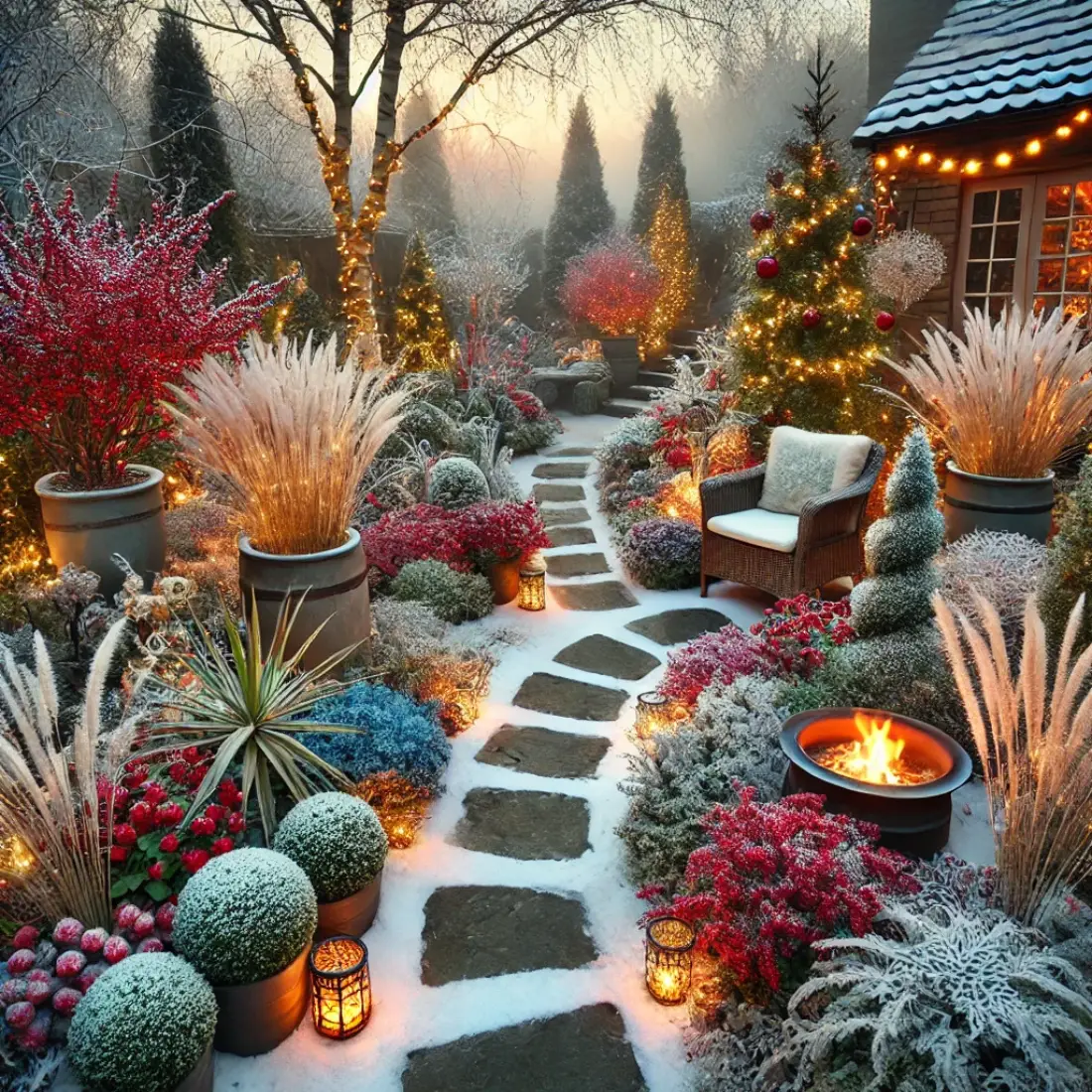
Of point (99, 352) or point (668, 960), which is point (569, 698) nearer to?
point (668, 960)

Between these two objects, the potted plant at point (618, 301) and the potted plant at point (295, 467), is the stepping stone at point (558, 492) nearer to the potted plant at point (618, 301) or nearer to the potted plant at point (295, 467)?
the potted plant at point (295, 467)

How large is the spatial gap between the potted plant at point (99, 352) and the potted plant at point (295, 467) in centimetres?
42

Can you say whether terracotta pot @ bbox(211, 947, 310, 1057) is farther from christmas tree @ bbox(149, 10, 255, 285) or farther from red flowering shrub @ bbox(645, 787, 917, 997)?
christmas tree @ bbox(149, 10, 255, 285)

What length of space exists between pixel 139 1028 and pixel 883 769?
2.06 m

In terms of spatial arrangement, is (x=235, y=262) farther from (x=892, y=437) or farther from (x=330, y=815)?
(x=330, y=815)

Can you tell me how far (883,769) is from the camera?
101 inches

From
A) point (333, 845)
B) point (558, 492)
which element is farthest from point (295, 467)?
point (558, 492)

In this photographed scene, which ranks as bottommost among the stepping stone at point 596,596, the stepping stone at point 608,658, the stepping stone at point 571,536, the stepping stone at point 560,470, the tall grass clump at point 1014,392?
the stepping stone at point 608,658

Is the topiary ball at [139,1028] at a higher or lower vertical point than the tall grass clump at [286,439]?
lower

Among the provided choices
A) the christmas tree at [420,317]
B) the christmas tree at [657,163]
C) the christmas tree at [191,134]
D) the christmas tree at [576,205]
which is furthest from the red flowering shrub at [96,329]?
the christmas tree at [576,205]

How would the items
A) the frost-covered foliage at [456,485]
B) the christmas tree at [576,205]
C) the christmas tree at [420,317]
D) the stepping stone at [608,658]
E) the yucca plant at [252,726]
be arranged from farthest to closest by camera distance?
the christmas tree at [576,205] < the christmas tree at [420,317] < the frost-covered foliage at [456,485] < the stepping stone at [608,658] < the yucca plant at [252,726]

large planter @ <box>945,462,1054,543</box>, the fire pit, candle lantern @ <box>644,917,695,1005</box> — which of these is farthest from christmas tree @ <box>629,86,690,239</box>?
candle lantern @ <box>644,917,695,1005</box>

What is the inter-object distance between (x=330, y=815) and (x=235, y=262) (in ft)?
23.8

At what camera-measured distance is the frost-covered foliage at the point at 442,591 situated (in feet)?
15.0
